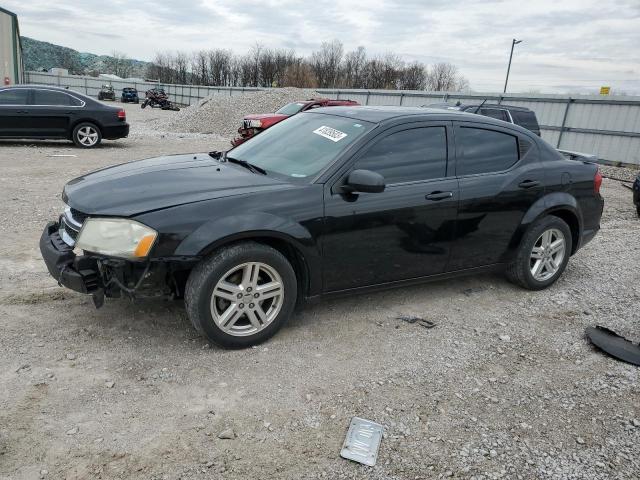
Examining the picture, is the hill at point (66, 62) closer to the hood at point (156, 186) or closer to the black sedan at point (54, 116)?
the black sedan at point (54, 116)

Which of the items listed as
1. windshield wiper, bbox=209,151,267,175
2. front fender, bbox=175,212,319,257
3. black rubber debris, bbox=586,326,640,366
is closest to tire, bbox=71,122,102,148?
windshield wiper, bbox=209,151,267,175

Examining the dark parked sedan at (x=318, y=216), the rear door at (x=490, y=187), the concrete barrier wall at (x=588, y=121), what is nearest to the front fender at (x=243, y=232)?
the dark parked sedan at (x=318, y=216)

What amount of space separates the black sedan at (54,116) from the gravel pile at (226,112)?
8.11 metres

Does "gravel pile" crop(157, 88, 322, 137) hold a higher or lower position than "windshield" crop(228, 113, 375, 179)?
lower

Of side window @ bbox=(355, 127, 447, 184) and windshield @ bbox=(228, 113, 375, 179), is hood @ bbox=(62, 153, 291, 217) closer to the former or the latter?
windshield @ bbox=(228, 113, 375, 179)

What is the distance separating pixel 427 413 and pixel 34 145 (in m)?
13.8

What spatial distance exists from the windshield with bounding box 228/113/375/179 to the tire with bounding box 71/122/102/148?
34.2 ft

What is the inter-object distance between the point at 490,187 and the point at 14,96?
1239 cm

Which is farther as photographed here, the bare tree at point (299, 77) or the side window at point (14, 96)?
the bare tree at point (299, 77)

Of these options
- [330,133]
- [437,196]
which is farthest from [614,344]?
[330,133]

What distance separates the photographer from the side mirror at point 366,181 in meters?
3.54

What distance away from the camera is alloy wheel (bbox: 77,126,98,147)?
1334 cm

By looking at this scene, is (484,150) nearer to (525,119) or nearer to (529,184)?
(529,184)

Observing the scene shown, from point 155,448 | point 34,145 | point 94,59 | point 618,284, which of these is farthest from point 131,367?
point 94,59
